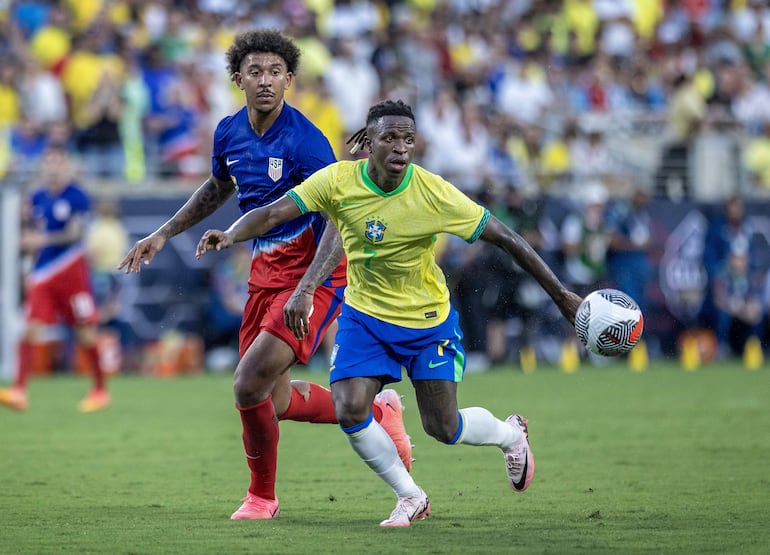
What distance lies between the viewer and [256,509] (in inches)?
307

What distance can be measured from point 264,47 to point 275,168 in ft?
2.29

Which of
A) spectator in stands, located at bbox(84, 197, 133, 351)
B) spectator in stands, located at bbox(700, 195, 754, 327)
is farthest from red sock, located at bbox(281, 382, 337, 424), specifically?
spectator in stands, located at bbox(700, 195, 754, 327)

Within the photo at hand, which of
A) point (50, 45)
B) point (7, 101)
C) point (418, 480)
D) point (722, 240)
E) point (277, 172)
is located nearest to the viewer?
point (277, 172)

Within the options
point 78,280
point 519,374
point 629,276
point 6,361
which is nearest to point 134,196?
point 6,361

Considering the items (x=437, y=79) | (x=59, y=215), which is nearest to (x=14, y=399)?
Result: (x=59, y=215)

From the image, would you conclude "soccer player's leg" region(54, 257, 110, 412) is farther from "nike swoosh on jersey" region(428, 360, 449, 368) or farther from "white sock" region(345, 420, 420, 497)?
"nike swoosh on jersey" region(428, 360, 449, 368)

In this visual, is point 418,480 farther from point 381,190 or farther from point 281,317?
point 381,190

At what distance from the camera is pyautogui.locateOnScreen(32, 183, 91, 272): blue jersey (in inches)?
563

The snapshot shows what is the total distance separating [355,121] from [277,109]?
12059mm

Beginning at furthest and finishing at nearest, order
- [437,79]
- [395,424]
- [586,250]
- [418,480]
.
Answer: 1. [437,79]
2. [586,250]
3. [418,480]
4. [395,424]

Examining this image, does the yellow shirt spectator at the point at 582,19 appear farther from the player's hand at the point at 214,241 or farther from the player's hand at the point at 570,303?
the player's hand at the point at 214,241

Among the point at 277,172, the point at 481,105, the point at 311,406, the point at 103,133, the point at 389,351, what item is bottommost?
the point at 311,406

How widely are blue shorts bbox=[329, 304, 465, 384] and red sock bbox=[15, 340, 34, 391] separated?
760 cm

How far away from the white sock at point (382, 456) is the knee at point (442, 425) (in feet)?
0.73
